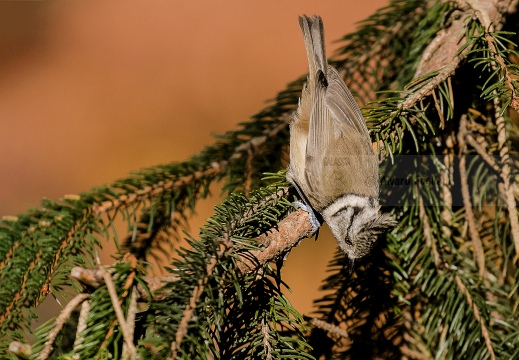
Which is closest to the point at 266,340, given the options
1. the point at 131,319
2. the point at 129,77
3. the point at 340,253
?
the point at 131,319

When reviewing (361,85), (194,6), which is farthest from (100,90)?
→ (361,85)

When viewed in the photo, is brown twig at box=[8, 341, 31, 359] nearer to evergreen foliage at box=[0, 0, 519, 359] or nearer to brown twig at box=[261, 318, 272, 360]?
evergreen foliage at box=[0, 0, 519, 359]

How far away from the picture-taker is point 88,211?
1.55m

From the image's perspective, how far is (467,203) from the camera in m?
1.73

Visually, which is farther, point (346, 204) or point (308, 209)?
point (346, 204)

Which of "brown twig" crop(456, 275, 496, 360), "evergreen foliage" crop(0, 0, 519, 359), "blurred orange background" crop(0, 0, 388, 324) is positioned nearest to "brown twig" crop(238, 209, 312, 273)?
"evergreen foliage" crop(0, 0, 519, 359)

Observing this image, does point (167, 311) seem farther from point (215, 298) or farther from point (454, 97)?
point (454, 97)

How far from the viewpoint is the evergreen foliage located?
3.64 feet

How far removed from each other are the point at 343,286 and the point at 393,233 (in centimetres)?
23

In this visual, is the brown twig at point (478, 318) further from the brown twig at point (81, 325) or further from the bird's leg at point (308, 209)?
the brown twig at point (81, 325)

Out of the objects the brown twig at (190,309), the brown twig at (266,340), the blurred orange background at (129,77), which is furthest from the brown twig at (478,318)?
the blurred orange background at (129,77)

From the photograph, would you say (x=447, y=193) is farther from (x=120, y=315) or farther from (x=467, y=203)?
(x=120, y=315)

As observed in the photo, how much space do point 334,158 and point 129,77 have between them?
3096 mm

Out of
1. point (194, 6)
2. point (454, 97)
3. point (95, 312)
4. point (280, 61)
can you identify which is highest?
point (194, 6)
